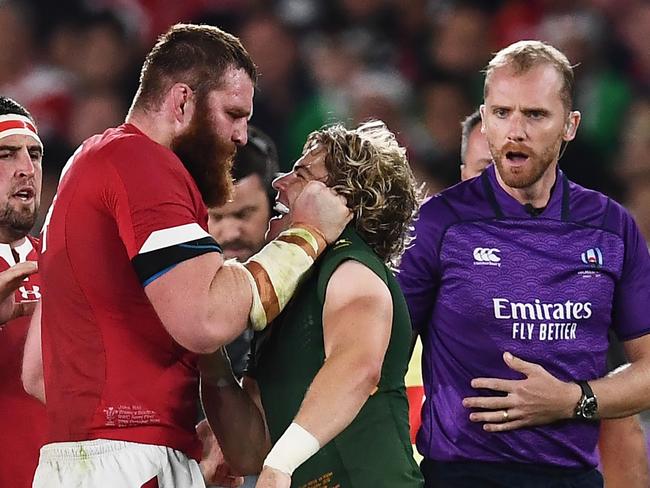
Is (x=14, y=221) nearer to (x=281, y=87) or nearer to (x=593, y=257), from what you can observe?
(x=593, y=257)

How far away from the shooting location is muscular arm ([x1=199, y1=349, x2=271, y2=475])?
9.78 ft

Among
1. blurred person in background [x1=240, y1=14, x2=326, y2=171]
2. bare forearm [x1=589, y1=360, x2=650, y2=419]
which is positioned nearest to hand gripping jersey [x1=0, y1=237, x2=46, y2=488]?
bare forearm [x1=589, y1=360, x2=650, y2=419]

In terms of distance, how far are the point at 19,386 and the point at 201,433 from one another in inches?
27.1

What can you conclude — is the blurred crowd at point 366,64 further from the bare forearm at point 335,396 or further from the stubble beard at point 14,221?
the bare forearm at point 335,396

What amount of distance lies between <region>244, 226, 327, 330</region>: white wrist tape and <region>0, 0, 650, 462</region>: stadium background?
138 inches

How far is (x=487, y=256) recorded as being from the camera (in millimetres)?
3473

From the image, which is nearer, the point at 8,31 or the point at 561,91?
the point at 561,91

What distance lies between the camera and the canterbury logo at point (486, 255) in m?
3.47

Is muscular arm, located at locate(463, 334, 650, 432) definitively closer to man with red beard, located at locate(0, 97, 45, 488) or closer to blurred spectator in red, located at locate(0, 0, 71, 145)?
man with red beard, located at locate(0, 97, 45, 488)

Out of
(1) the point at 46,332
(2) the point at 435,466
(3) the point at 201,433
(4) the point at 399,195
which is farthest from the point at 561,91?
(1) the point at 46,332

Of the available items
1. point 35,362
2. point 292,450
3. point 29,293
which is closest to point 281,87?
point 29,293

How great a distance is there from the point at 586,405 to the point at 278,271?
1.19m

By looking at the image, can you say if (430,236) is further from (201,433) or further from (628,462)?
(628,462)

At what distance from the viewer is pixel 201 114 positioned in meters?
2.85
